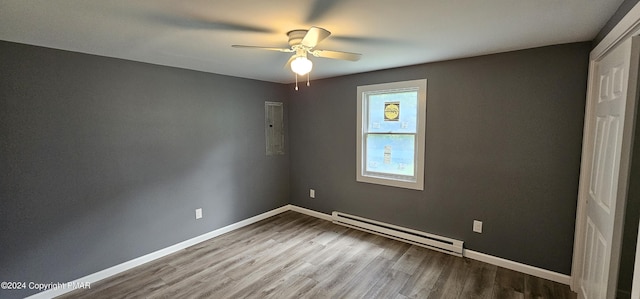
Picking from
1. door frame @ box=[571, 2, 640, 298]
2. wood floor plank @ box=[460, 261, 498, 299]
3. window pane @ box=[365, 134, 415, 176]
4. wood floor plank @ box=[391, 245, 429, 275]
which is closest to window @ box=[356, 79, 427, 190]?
window pane @ box=[365, 134, 415, 176]

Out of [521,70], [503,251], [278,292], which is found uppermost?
[521,70]

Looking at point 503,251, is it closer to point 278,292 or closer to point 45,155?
point 278,292

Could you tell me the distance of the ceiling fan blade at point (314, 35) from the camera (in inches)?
63.7

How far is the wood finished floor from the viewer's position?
92.7 inches

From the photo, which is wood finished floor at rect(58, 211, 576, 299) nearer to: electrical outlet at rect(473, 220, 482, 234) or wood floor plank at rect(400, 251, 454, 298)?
wood floor plank at rect(400, 251, 454, 298)

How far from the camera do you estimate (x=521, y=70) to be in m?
2.51

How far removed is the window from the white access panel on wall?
1365mm

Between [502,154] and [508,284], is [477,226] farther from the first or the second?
[502,154]

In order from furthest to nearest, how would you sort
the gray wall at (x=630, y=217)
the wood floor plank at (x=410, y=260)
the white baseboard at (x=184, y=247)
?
the wood floor plank at (x=410, y=260), the white baseboard at (x=184, y=247), the gray wall at (x=630, y=217)

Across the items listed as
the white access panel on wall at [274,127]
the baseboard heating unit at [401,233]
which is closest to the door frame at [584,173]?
the baseboard heating unit at [401,233]

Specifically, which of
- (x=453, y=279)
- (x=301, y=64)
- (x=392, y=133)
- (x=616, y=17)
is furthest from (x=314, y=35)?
(x=453, y=279)

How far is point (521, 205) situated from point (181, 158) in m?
3.66

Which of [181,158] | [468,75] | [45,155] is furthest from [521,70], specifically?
[45,155]

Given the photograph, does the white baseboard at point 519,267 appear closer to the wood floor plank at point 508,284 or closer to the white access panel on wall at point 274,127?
the wood floor plank at point 508,284
